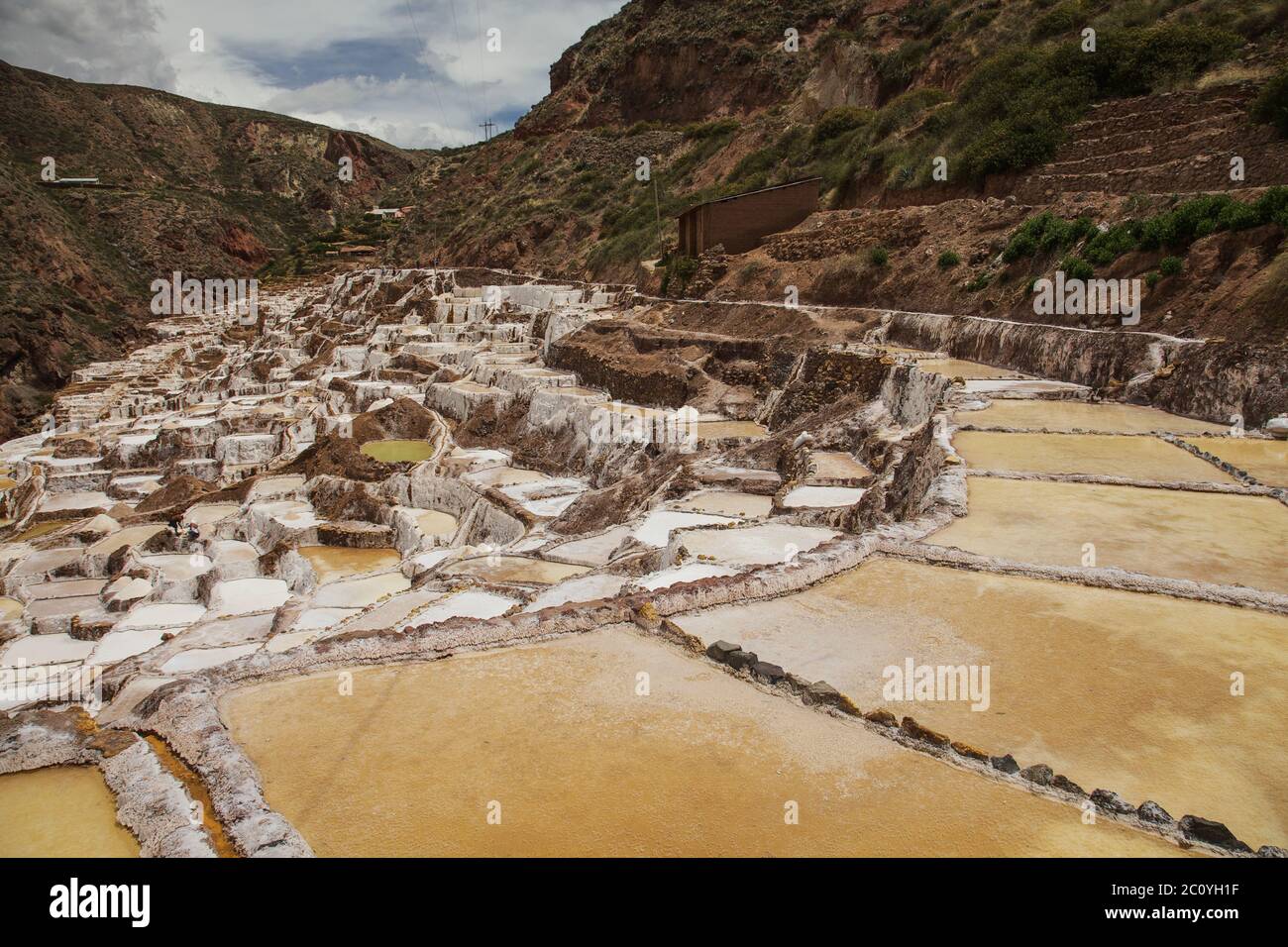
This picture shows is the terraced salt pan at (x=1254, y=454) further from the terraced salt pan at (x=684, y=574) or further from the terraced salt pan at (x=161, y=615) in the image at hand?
the terraced salt pan at (x=161, y=615)

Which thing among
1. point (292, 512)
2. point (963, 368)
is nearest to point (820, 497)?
point (963, 368)

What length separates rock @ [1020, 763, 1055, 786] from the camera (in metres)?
4.30

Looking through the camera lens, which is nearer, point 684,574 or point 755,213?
point 684,574

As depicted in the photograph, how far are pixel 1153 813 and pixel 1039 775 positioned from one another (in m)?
0.51

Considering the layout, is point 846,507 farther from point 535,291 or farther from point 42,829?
point 535,291

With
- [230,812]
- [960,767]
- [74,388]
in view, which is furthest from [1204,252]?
[74,388]

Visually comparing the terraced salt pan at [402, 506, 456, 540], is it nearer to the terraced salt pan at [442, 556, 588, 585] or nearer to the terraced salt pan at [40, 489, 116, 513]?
the terraced salt pan at [442, 556, 588, 585]

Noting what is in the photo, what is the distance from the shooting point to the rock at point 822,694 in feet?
17.1

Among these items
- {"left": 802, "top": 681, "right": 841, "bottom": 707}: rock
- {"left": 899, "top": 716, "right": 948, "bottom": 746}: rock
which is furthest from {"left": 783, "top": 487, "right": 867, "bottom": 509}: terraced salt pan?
{"left": 899, "top": 716, "right": 948, "bottom": 746}: rock

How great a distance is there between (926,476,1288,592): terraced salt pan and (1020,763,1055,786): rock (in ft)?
10.6

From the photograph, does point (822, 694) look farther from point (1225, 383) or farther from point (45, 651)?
point (45, 651)

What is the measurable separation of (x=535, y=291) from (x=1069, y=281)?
26.9 meters

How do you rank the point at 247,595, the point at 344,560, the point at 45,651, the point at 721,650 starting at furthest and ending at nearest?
the point at 344,560 < the point at 247,595 < the point at 45,651 < the point at 721,650

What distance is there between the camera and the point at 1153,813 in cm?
396
